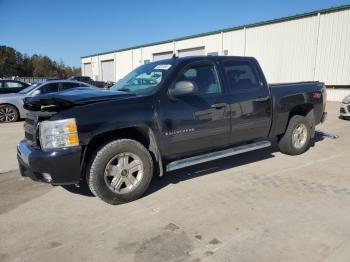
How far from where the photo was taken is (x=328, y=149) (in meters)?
7.32

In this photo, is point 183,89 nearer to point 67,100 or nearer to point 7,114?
point 67,100

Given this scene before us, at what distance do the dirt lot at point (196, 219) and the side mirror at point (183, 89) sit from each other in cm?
138

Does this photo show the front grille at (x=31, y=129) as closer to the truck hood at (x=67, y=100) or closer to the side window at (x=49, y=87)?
the truck hood at (x=67, y=100)

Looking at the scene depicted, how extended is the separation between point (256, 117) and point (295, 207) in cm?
193

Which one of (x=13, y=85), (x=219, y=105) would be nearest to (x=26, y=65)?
(x=13, y=85)

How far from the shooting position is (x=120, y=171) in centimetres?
439

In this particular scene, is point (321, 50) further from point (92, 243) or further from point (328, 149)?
point (92, 243)

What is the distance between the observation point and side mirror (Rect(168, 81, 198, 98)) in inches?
182

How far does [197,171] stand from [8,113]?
9.37 metres

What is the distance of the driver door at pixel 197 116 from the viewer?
4.71 meters

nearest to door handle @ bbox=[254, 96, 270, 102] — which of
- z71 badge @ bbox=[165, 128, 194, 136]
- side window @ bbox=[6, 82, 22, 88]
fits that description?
z71 badge @ bbox=[165, 128, 194, 136]

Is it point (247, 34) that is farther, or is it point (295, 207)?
point (247, 34)

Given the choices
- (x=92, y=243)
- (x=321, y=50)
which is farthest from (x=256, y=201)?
(x=321, y=50)

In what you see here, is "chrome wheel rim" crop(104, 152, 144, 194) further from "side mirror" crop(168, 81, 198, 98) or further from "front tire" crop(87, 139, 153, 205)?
"side mirror" crop(168, 81, 198, 98)
